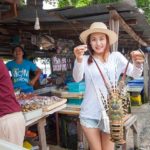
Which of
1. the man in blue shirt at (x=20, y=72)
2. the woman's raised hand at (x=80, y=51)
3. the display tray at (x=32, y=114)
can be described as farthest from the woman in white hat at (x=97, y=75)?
the man in blue shirt at (x=20, y=72)

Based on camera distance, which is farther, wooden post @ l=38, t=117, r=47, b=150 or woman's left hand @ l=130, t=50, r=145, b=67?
wooden post @ l=38, t=117, r=47, b=150

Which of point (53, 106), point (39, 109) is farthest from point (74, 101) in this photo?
point (39, 109)

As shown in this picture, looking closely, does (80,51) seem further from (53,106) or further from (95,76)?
(53,106)

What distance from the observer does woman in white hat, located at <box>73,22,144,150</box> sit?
11.5 feet

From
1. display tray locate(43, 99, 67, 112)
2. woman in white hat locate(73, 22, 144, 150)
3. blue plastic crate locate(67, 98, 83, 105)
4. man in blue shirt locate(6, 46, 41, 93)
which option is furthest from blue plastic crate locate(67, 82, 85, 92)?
woman in white hat locate(73, 22, 144, 150)

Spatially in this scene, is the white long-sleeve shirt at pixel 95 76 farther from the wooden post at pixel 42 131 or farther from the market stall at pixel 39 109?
the wooden post at pixel 42 131

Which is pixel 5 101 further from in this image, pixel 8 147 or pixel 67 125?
pixel 67 125

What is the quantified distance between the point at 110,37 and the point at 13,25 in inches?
177

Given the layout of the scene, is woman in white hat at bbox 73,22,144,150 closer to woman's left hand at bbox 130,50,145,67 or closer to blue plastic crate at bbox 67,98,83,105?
woman's left hand at bbox 130,50,145,67

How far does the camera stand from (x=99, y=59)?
141 inches

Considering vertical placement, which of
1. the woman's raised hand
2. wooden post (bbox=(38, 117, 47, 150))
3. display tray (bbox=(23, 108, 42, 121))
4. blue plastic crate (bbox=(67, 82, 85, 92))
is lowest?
wooden post (bbox=(38, 117, 47, 150))

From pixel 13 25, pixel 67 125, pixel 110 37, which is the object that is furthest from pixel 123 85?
pixel 13 25

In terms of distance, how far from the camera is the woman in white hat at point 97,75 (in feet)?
11.5

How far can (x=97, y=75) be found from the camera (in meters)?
3.49
